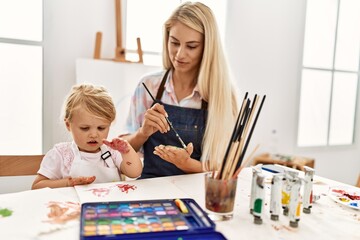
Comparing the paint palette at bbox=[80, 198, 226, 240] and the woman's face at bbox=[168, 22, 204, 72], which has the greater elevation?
the woman's face at bbox=[168, 22, 204, 72]

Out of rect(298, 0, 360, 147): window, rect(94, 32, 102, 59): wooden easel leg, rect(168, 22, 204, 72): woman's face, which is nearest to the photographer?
rect(168, 22, 204, 72): woman's face

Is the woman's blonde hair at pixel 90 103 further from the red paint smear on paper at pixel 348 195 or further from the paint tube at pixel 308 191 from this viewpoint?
the red paint smear on paper at pixel 348 195

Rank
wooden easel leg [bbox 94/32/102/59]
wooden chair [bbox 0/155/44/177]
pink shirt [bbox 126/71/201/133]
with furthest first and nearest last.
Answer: wooden easel leg [bbox 94/32/102/59]
pink shirt [bbox 126/71/201/133]
wooden chair [bbox 0/155/44/177]

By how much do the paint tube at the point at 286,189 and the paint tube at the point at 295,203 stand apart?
0.5 inches

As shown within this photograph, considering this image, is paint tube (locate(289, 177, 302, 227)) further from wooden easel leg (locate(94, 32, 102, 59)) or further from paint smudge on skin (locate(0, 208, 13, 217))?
wooden easel leg (locate(94, 32, 102, 59))

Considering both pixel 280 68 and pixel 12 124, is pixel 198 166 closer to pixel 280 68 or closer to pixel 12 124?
pixel 12 124

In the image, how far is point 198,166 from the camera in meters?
1.20

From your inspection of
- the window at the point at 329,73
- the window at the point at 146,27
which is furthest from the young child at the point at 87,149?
the window at the point at 329,73

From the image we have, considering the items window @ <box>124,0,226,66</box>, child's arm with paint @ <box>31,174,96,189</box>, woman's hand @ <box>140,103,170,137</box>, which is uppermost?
window @ <box>124,0,226,66</box>

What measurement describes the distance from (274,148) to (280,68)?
765 mm

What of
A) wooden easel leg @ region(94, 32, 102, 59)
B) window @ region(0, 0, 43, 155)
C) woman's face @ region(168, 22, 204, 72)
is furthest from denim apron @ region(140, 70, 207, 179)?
window @ region(0, 0, 43, 155)

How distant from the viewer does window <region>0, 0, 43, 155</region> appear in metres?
2.08

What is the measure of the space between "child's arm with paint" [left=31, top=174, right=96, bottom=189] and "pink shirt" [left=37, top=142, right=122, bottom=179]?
2cm

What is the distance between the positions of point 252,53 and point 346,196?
84.0 inches
